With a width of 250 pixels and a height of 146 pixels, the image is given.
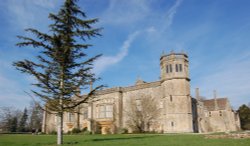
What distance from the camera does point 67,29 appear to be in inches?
604

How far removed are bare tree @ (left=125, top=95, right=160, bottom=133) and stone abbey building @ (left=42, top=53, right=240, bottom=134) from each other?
39cm

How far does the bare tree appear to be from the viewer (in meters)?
30.2

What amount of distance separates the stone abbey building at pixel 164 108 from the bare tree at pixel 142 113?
0.39 meters

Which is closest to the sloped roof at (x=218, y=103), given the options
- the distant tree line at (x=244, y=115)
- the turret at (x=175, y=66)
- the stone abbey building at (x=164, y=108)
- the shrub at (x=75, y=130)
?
the stone abbey building at (x=164, y=108)

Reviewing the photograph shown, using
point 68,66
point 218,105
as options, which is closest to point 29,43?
point 68,66

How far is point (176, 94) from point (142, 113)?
5.79 meters

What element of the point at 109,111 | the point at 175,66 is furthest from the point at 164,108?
the point at 109,111

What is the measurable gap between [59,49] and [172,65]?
17.9 meters

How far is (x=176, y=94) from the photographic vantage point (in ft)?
92.9

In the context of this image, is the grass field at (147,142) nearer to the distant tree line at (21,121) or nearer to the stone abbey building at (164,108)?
the stone abbey building at (164,108)

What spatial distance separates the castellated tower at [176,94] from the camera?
89.8ft

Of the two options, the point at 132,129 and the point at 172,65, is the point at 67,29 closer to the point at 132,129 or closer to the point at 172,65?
the point at 172,65

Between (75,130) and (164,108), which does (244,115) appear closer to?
(164,108)

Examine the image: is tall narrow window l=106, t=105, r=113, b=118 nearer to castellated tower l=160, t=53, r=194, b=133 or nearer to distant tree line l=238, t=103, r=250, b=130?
castellated tower l=160, t=53, r=194, b=133
